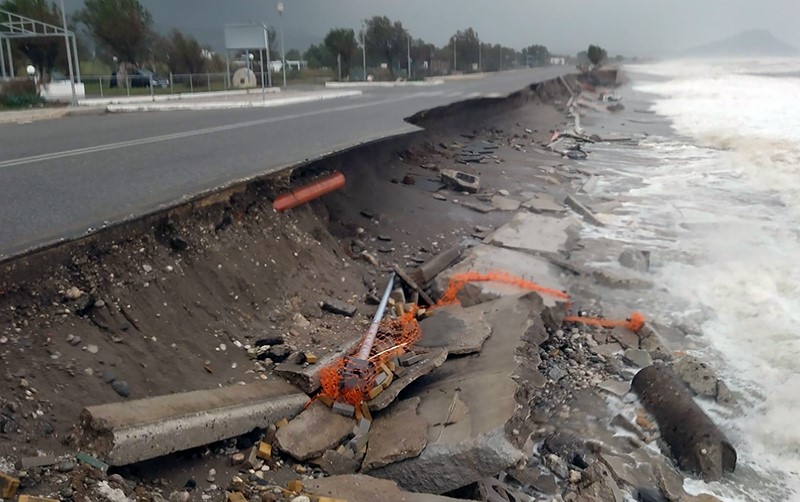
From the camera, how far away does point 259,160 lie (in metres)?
9.22

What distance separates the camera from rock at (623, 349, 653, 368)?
22.0ft

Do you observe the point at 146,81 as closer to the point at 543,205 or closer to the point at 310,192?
the point at 543,205

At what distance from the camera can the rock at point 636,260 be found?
9775 millimetres

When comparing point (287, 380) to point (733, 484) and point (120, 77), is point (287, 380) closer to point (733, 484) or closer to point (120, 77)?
point (733, 484)

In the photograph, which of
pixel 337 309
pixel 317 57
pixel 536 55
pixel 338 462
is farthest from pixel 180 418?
pixel 536 55

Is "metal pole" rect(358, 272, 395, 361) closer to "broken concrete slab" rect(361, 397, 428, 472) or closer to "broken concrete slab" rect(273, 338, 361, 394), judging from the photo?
"broken concrete slab" rect(273, 338, 361, 394)

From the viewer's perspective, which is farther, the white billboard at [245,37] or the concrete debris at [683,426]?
the white billboard at [245,37]

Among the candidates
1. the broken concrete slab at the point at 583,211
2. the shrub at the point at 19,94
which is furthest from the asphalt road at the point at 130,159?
the shrub at the point at 19,94

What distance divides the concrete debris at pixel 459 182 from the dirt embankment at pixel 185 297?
308 cm

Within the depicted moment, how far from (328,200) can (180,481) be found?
18.6 feet

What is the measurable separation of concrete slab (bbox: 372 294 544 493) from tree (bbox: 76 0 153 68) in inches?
1431

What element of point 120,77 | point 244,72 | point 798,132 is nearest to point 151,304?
point 120,77

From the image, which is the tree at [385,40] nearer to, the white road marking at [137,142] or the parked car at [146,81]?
the parked car at [146,81]

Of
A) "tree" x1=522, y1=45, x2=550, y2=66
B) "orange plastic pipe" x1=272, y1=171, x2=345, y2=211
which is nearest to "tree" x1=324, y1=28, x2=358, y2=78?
"orange plastic pipe" x1=272, y1=171, x2=345, y2=211
